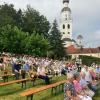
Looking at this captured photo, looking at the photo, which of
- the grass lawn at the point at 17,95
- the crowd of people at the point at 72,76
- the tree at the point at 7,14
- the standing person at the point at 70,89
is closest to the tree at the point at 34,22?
the tree at the point at 7,14

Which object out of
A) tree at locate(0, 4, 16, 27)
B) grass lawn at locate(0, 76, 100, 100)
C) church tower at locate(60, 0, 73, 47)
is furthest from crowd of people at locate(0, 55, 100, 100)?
church tower at locate(60, 0, 73, 47)

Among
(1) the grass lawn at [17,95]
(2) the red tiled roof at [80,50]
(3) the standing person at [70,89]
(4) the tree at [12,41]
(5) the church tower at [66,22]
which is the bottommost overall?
(1) the grass lawn at [17,95]

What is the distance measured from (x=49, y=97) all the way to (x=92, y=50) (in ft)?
395

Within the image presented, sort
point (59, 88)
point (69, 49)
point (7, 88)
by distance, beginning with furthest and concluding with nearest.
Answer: point (69, 49), point (59, 88), point (7, 88)

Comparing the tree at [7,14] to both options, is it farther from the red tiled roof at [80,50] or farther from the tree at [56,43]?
the red tiled roof at [80,50]

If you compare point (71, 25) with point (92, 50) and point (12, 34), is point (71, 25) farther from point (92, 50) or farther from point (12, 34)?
point (12, 34)

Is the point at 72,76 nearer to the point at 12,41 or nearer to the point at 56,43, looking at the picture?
the point at 12,41

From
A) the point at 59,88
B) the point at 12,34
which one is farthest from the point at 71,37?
the point at 59,88

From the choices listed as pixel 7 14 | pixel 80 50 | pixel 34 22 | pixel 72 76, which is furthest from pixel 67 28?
pixel 72 76

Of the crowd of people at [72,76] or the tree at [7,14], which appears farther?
the tree at [7,14]

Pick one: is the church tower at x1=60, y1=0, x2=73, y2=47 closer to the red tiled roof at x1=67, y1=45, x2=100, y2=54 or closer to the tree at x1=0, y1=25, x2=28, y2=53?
the red tiled roof at x1=67, y1=45, x2=100, y2=54

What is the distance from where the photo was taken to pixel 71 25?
14688 cm

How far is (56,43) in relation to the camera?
82.3 metres

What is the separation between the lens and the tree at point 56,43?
80613 millimetres
